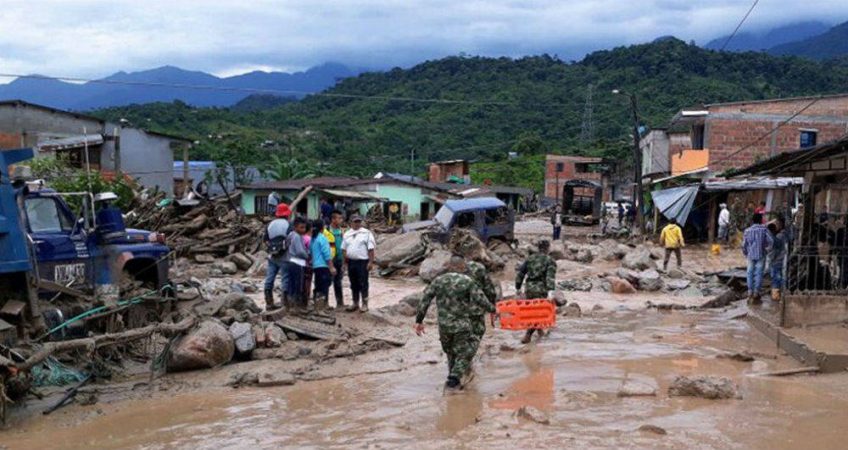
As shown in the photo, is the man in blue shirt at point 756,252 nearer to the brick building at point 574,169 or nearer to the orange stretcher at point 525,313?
the orange stretcher at point 525,313

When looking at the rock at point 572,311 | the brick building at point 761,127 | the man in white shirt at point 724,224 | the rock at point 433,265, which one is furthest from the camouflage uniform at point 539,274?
the brick building at point 761,127

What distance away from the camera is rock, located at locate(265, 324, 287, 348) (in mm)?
10449

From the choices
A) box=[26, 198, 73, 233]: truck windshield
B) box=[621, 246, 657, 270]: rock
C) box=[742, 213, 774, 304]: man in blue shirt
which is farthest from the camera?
box=[621, 246, 657, 270]: rock

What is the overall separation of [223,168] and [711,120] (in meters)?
26.0

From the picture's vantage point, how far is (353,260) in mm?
12742

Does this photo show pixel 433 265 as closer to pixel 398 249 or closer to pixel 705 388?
pixel 398 249

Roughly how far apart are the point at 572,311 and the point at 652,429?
7983mm

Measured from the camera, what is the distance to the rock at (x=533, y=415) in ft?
24.2

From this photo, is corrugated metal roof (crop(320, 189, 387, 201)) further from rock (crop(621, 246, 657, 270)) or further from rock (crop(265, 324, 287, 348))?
rock (crop(265, 324, 287, 348))

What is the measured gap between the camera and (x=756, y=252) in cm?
1429

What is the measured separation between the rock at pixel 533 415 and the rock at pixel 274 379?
2.95 meters

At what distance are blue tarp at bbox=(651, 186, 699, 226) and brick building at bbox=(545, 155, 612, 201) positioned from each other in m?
32.7

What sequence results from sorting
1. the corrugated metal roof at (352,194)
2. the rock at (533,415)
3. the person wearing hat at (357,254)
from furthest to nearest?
the corrugated metal roof at (352,194)
the person wearing hat at (357,254)
the rock at (533,415)

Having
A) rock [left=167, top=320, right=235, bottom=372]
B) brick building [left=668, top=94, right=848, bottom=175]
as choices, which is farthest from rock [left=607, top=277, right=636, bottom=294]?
brick building [left=668, top=94, right=848, bottom=175]
